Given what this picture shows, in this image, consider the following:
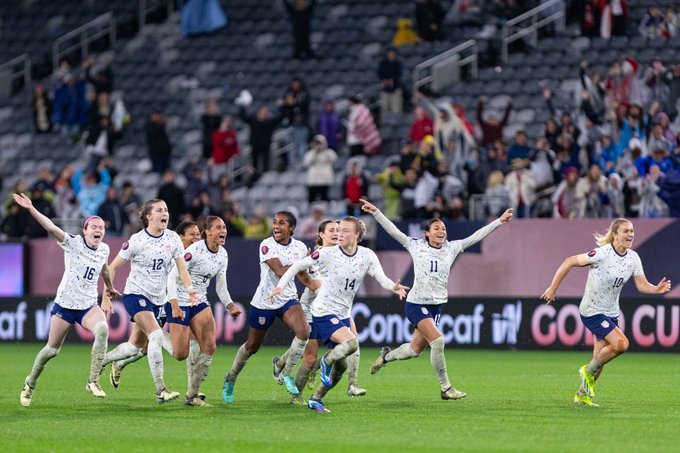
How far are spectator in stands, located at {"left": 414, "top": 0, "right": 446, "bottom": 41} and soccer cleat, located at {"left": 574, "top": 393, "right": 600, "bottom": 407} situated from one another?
1861cm

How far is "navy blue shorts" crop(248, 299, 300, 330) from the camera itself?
1602cm

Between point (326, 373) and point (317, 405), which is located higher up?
point (326, 373)

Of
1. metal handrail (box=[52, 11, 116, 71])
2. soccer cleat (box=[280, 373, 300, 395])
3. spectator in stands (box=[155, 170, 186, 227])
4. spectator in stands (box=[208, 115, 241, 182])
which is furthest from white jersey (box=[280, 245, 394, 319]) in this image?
metal handrail (box=[52, 11, 116, 71])

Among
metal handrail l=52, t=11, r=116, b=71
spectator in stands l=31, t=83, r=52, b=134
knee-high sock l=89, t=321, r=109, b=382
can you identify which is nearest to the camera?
knee-high sock l=89, t=321, r=109, b=382

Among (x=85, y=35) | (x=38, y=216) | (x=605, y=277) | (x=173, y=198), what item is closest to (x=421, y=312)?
(x=605, y=277)

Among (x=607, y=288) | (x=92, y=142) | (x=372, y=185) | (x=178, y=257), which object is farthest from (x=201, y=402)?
(x=92, y=142)

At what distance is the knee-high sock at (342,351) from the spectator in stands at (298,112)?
1728 centimetres

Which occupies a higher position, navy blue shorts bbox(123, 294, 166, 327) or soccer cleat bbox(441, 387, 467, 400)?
navy blue shorts bbox(123, 294, 166, 327)

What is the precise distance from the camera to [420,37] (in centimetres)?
3375

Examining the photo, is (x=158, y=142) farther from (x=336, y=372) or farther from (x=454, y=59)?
→ (x=336, y=372)

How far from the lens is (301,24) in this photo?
115ft

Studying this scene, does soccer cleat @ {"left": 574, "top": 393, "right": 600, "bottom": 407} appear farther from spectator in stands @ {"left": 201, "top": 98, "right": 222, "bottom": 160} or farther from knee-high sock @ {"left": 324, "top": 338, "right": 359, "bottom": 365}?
spectator in stands @ {"left": 201, "top": 98, "right": 222, "bottom": 160}

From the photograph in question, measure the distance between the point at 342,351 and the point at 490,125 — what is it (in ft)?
50.4

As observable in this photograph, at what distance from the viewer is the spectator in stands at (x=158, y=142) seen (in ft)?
109
